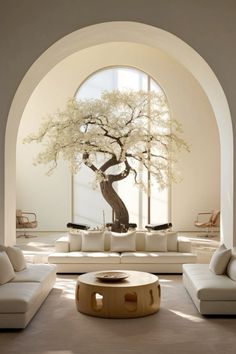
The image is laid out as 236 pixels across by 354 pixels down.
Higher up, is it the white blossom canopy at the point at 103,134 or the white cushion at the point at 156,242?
the white blossom canopy at the point at 103,134

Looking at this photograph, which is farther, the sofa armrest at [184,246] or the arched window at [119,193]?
the arched window at [119,193]

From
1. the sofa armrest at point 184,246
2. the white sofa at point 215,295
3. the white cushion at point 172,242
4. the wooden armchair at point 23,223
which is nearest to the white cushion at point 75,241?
the white cushion at point 172,242

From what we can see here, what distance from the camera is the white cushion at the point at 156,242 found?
371 inches

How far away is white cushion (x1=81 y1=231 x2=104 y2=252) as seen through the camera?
945 cm

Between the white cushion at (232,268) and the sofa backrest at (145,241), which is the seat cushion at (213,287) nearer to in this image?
the white cushion at (232,268)

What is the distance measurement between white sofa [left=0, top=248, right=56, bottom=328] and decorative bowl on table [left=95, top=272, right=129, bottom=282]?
31.3 inches

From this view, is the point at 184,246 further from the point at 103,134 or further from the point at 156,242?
the point at 103,134

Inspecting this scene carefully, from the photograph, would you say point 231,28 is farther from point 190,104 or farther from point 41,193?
point 41,193

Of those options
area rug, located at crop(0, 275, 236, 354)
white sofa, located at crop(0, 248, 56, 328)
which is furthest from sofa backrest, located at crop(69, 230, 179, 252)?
area rug, located at crop(0, 275, 236, 354)

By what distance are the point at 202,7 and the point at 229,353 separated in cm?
564

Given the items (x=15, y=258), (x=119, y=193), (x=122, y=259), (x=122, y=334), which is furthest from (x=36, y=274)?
(x=119, y=193)

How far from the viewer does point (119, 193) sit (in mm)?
14742

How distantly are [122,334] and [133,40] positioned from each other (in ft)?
18.7

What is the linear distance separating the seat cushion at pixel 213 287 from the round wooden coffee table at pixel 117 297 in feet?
1.93
